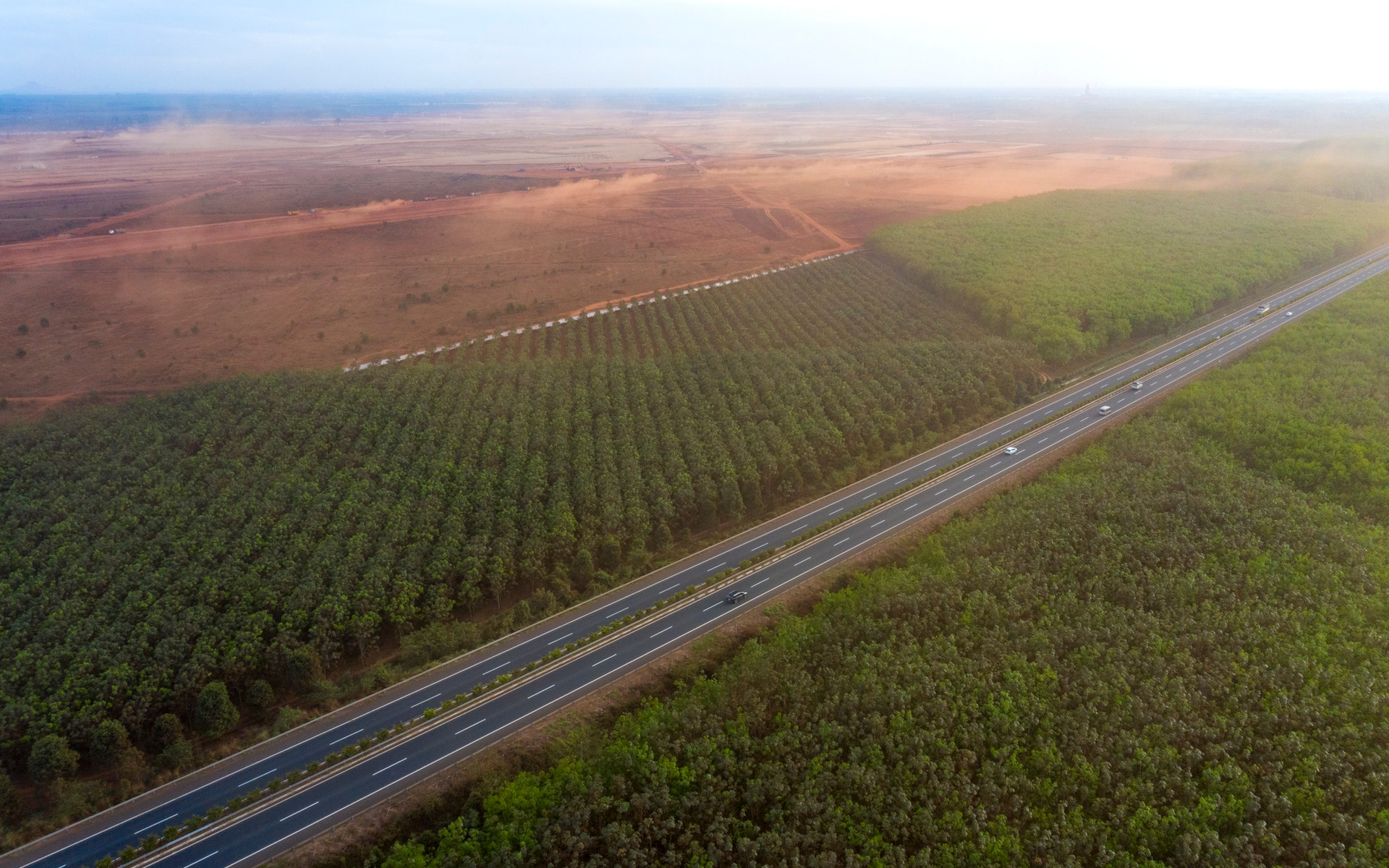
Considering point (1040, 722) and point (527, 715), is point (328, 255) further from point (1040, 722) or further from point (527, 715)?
point (1040, 722)

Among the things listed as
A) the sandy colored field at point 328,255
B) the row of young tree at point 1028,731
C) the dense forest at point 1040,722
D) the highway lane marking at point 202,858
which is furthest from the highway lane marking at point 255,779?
the sandy colored field at point 328,255

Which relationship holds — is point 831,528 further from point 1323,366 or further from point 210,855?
point 1323,366

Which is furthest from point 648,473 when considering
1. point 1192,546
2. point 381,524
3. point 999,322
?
point 999,322

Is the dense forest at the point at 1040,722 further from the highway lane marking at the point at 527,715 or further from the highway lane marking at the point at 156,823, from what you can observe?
the highway lane marking at the point at 156,823

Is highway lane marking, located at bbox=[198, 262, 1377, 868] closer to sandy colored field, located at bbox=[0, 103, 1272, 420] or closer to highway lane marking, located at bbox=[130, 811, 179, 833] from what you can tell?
highway lane marking, located at bbox=[130, 811, 179, 833]

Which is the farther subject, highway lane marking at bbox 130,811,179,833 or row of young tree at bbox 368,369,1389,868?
highway lane marking at bbox 130,811,179,833

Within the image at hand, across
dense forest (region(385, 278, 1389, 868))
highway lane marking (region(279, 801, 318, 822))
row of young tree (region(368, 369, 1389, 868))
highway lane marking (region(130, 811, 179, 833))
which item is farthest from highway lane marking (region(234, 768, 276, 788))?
dense forest (region(385, 278, 1389, 868))
